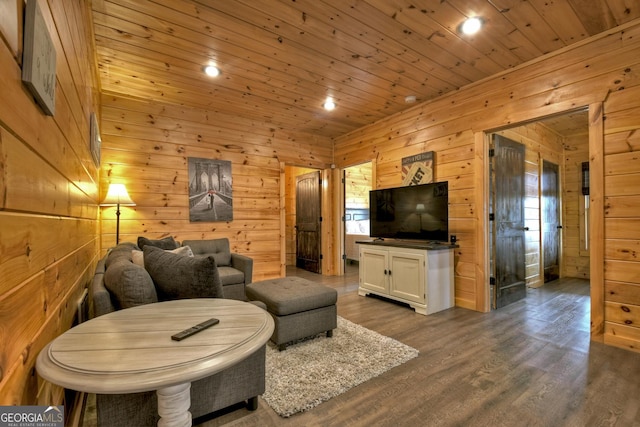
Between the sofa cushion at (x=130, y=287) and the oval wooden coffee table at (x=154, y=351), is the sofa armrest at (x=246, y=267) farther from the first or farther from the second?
the oval wooden coffee table at (x=154, y=351)

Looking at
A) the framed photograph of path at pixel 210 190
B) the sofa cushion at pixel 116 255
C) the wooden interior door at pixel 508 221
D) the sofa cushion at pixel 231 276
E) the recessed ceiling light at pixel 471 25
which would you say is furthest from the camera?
the framed photograph of path at pixel 210 190

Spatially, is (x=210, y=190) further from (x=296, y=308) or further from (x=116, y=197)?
(x=296, y=308)

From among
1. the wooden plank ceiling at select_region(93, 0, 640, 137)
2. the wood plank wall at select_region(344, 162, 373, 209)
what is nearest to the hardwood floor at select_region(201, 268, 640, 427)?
the wooden plank ceiling at select_region(93, 0, 640, 137)

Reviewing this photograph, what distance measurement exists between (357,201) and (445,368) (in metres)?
5.24

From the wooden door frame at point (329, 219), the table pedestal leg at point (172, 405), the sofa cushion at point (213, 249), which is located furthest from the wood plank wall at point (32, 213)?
the wooden door frame at point (329, 219)

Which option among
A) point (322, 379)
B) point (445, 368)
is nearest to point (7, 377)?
point (322, 379)

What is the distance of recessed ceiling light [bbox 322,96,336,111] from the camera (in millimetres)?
3697

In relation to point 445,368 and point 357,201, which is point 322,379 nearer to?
→ point 445,368

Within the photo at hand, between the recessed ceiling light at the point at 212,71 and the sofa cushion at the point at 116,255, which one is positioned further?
the recessed ceiling light at the point at 212,71

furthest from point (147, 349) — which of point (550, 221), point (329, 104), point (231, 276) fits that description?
point (550, 221)

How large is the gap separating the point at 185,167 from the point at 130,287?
298 centimetres

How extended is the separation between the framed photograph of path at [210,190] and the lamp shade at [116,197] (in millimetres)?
865

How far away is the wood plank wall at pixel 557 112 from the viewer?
7.41 feet

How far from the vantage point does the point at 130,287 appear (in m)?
1.33
